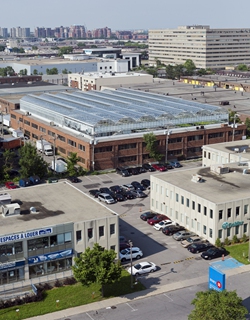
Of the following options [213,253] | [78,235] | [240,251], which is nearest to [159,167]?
[240,251]

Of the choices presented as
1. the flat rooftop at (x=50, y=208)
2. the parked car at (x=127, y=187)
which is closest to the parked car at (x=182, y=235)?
the flat rooftop at (x=50, y=208)

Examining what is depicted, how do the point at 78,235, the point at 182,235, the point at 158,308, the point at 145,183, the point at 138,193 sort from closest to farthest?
the point at 158,308, the point at 78,235, the point at 182,235, the point at 138,193, the point at 145,183

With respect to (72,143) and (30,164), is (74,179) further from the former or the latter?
(72,143)

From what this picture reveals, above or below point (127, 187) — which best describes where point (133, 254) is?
above

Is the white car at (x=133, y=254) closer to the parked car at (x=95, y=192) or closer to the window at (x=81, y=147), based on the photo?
the parked car at (x=95, y=192)

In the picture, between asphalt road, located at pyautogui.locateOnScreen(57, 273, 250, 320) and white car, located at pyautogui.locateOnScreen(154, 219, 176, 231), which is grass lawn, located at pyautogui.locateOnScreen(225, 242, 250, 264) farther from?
white car, located at pyautogui.locateOnScreen(154, 219, 176, 231)

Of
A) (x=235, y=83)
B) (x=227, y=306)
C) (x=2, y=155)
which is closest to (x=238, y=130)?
(x=2, y=155)

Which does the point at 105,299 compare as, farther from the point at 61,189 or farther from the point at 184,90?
the point at 184,90
